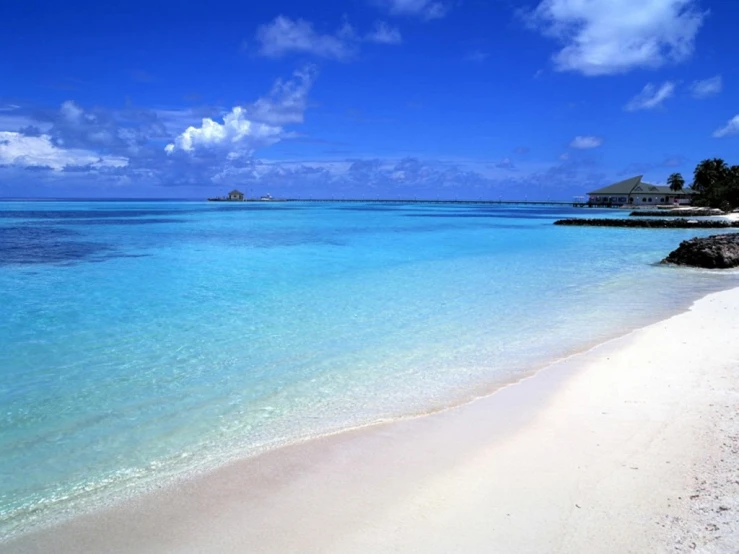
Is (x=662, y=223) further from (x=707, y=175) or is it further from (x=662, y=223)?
(x=707, y=175)

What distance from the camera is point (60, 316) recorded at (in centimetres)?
957

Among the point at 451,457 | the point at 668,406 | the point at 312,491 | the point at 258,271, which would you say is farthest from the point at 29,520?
the point at 258,271

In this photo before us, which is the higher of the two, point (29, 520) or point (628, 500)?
point (628, 500)

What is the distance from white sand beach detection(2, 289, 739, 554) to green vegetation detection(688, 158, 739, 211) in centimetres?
7206

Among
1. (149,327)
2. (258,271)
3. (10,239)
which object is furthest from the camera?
(10,239)

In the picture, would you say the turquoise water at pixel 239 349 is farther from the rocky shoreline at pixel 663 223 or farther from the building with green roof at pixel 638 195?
the building with green roof at pixel 638 195

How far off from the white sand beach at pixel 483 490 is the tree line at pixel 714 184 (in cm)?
7208

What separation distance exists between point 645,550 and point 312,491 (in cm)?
208

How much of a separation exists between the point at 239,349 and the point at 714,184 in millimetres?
81378

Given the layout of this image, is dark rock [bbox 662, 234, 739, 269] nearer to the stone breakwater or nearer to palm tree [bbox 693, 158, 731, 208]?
the stone breakwater

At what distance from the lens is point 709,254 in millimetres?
16875

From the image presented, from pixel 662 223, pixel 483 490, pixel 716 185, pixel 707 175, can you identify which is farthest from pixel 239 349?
pixel 707 175

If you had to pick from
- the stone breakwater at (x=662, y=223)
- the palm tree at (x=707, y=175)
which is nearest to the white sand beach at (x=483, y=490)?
the stone breakwater at (x=662, y=223)

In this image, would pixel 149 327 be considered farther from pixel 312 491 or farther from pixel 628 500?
pixel 628 500
